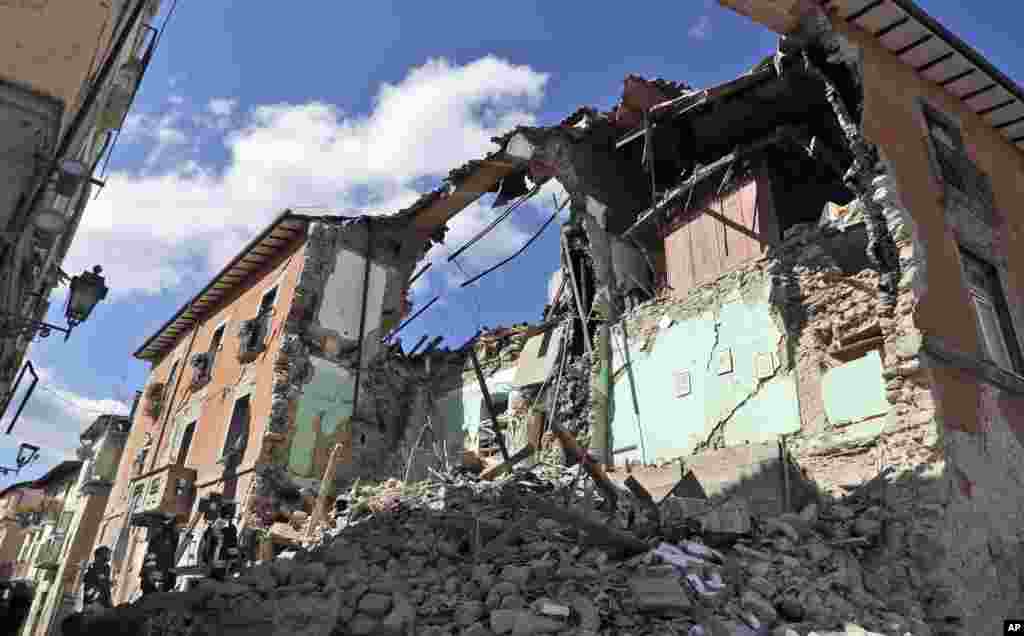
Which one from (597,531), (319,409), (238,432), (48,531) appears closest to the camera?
(597,531)

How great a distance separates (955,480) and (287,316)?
12979mm

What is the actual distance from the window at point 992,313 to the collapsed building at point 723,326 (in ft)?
0.13

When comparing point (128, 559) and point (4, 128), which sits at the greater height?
point (4, 128)

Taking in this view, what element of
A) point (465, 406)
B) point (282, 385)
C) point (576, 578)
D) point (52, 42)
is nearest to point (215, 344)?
point (282, 385)

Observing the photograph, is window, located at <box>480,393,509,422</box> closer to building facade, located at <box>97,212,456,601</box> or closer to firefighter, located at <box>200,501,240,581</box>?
building facade, located at <box>97,212,456,601</box>

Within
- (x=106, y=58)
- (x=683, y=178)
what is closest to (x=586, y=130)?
(x=683, y=178)

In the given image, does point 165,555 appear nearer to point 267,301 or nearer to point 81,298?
point 81,298

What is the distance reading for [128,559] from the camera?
16.7 meters

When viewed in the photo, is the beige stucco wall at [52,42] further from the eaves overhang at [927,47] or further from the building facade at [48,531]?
the building facade at [48,531]

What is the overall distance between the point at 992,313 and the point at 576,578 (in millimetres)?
7863

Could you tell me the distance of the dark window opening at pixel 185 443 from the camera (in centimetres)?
1769

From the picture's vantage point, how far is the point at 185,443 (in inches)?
712

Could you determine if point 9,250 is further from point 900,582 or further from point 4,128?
point 900,582

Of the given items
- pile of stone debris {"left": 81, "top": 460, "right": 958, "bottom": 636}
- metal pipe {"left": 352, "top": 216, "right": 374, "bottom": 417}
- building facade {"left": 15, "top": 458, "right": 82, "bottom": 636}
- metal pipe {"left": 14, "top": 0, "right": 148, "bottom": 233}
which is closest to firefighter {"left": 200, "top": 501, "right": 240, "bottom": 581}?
pile of stone debris {"left": 81, "top": 460, "right": 958, "bottom": 636}
